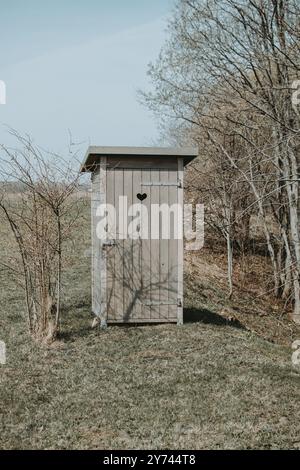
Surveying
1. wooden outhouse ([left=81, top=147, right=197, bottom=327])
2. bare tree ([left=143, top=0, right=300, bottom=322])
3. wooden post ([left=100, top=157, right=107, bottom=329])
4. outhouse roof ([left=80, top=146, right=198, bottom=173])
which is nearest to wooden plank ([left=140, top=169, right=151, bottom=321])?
wooden outhouse ([left=81, top=147, right=197, bottom=327])

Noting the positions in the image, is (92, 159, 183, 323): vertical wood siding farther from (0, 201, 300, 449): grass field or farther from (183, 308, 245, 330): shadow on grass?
(183, 308, 245, 330): shadow on grass

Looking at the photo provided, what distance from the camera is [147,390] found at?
6285 mm

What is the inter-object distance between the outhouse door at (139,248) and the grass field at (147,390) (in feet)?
1.30

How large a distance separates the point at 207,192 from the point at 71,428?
1248 centimetres

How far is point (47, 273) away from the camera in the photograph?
8.30 m

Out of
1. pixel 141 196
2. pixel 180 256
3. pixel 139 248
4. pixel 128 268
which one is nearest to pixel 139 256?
pixel 139 248

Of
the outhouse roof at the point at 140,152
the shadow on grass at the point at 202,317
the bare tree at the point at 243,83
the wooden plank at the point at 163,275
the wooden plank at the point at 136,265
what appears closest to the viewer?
the outhouse roof at the point at 140,152

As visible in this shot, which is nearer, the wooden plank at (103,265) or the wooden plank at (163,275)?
the wooden plank at (103,265)

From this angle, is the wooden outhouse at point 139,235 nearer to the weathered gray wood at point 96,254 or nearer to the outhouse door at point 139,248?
the outhouse door at point 139,248

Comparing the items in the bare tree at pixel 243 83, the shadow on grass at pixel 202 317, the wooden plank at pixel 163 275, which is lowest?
the shadow on grass at pixel 202 317

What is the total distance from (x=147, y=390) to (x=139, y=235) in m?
3.22

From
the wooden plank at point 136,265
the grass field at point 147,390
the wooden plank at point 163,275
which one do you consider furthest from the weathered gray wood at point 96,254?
the wooden plank at point 163,275

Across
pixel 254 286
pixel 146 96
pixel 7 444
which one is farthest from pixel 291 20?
pixel 7 444

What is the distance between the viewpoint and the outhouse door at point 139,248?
352 inches
